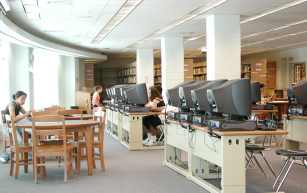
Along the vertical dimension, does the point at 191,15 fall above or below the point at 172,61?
above

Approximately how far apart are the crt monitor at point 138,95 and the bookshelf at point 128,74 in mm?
11207

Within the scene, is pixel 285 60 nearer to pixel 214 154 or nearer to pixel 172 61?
pixel 172 61

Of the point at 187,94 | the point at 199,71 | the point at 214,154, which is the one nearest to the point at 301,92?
the point at 187,94

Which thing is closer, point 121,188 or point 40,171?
point 121,188

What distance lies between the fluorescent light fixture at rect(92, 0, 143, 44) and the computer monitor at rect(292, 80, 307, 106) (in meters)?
2.90

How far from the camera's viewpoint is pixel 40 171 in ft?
22.5

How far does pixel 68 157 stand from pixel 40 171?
1.63 ft

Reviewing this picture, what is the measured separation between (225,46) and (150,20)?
189cm

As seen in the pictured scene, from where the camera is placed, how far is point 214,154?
5.52m

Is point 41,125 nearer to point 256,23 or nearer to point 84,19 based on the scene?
point 84,19

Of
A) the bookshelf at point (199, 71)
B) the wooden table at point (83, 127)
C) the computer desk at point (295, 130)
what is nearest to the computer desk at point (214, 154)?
the wooden table at point (83, 127)

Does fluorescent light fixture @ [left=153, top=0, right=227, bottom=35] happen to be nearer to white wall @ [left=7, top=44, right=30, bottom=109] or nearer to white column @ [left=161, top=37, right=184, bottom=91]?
white column @ [left=161, top=37, right=184, bottom=91]

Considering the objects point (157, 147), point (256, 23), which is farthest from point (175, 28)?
point (157, 147)

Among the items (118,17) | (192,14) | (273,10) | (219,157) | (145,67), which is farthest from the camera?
(145,67)
